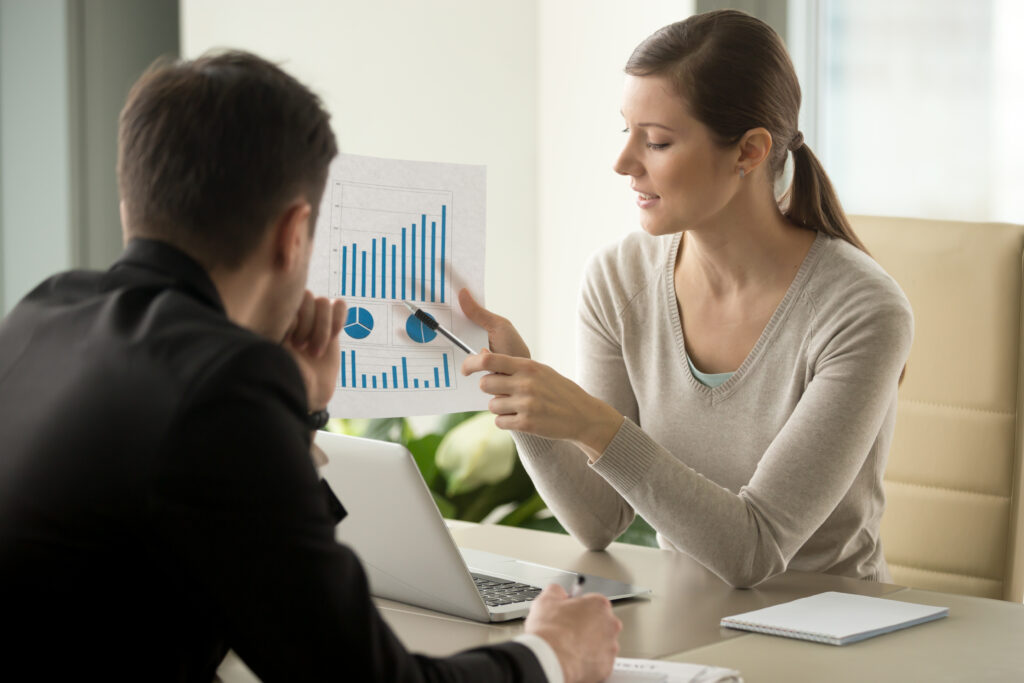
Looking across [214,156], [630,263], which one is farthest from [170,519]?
[630,263]

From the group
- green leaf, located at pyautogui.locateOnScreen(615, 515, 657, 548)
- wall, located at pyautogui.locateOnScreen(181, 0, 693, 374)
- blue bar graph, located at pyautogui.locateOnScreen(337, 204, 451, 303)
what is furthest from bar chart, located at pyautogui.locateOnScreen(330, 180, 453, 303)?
wall, located at pyautogui.locateOnScreen(181, 0, 693, 374)

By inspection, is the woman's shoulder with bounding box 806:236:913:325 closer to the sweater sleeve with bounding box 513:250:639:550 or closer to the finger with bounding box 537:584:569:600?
the sweater sleeve with bounding box 513:250:639:550

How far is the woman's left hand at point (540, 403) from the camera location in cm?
134

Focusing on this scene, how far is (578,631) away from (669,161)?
31.5 inches

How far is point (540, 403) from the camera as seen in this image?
134 cm

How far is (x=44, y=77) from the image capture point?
2959mm

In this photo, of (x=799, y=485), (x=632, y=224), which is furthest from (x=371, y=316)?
(x=632, y=224)

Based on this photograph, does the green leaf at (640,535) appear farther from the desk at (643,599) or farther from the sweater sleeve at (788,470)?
the sweater sleeve at (788,470)

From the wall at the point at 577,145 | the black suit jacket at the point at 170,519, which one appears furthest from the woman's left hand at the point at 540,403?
the wall at the point at 577,145

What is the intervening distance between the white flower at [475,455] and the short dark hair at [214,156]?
1667 mm

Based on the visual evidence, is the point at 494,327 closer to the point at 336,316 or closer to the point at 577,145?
the point at 336,316

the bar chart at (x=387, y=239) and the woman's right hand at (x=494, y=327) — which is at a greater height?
the bar chart at (x=387, y=239)

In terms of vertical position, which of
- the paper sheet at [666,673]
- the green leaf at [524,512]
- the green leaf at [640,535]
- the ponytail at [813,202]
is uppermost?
the ponytail at [813,202]

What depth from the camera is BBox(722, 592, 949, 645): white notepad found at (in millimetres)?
1095
